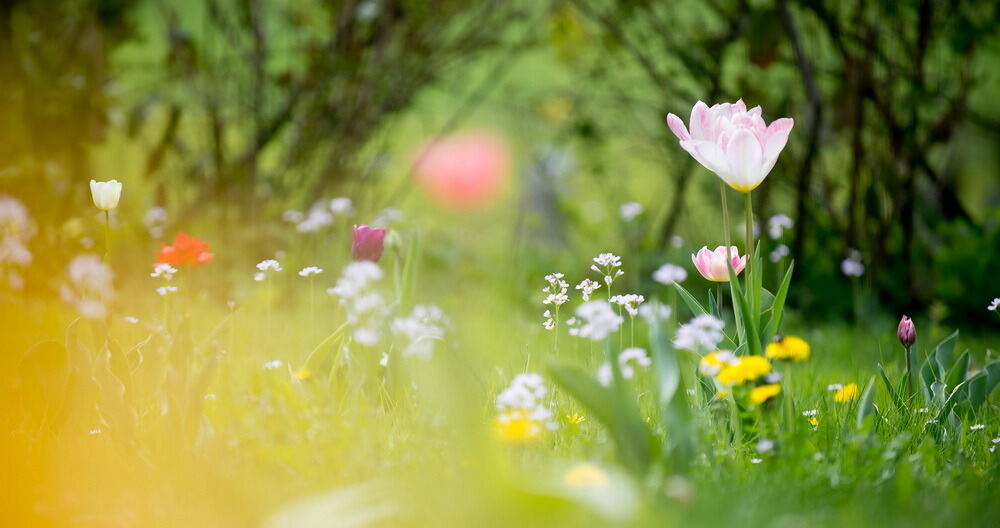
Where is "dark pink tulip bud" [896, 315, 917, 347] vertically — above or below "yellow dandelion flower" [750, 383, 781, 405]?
above

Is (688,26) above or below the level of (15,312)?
above

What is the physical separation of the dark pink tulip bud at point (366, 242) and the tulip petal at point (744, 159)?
67 centimetres

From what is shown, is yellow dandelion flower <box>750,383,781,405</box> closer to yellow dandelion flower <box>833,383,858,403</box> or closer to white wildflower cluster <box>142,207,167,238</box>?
yellow dandelion flower <box>833,383,858,403</box>

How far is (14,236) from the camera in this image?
118 inches

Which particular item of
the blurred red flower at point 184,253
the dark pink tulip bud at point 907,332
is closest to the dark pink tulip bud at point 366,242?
the blurred red flower at point 184,253

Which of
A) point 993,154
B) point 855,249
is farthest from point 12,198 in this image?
point 993,154

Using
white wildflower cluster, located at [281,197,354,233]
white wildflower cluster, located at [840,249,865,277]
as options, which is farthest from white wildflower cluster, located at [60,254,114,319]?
white wildflower cluster, located at [840,249,865,277]

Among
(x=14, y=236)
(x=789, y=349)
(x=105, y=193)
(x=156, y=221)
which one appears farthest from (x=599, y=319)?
(x=156, y=221)

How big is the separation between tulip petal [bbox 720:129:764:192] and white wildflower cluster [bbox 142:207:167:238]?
93.2 inches

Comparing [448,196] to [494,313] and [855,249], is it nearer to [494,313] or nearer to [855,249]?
[494,313]

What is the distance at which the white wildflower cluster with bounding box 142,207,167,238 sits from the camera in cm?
327

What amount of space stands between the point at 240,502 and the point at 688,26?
3.02 m

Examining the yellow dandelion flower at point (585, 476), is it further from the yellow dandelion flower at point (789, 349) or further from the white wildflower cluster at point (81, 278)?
the white wildflower cluster at point (81, 278)

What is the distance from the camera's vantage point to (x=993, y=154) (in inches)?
195
